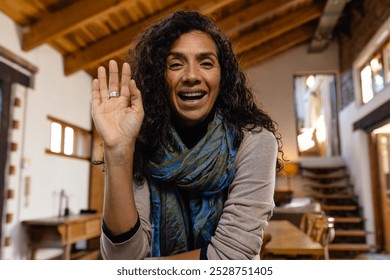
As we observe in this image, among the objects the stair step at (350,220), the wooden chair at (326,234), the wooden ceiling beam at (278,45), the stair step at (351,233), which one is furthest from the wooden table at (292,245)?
the stair step at (350,220)

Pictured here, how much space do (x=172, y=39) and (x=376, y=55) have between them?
8.05 feet

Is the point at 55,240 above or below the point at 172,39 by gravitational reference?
below

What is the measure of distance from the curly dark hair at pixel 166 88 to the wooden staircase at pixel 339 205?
2688 mm

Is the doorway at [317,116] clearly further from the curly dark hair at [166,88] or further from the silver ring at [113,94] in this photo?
the silver ring at [113,94]

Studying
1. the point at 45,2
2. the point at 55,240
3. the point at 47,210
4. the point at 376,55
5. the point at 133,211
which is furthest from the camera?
the point at 376,55

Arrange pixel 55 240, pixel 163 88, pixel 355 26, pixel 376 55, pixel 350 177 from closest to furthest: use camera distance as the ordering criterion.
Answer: pixel 163 88, pixel 55 240, pixel 376 55, pixel 355 26, pixel 350 177

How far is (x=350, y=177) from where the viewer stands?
12.4ft

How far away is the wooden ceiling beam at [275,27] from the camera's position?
2453 millimetres

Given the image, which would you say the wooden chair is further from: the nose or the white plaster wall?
the white plaster wall

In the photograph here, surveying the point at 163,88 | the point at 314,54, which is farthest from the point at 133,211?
the point at 314,54

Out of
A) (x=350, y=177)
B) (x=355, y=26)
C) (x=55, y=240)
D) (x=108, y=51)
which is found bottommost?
(x=55, y=240)

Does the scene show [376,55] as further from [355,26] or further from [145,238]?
[145,238]

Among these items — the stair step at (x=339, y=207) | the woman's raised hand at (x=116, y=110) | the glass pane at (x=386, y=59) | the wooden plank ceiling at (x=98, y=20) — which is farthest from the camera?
the stair step at (x=339, y=207)

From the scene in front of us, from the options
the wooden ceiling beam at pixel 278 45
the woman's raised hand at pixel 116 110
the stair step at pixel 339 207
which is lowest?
the stair step at pixel 339 207
